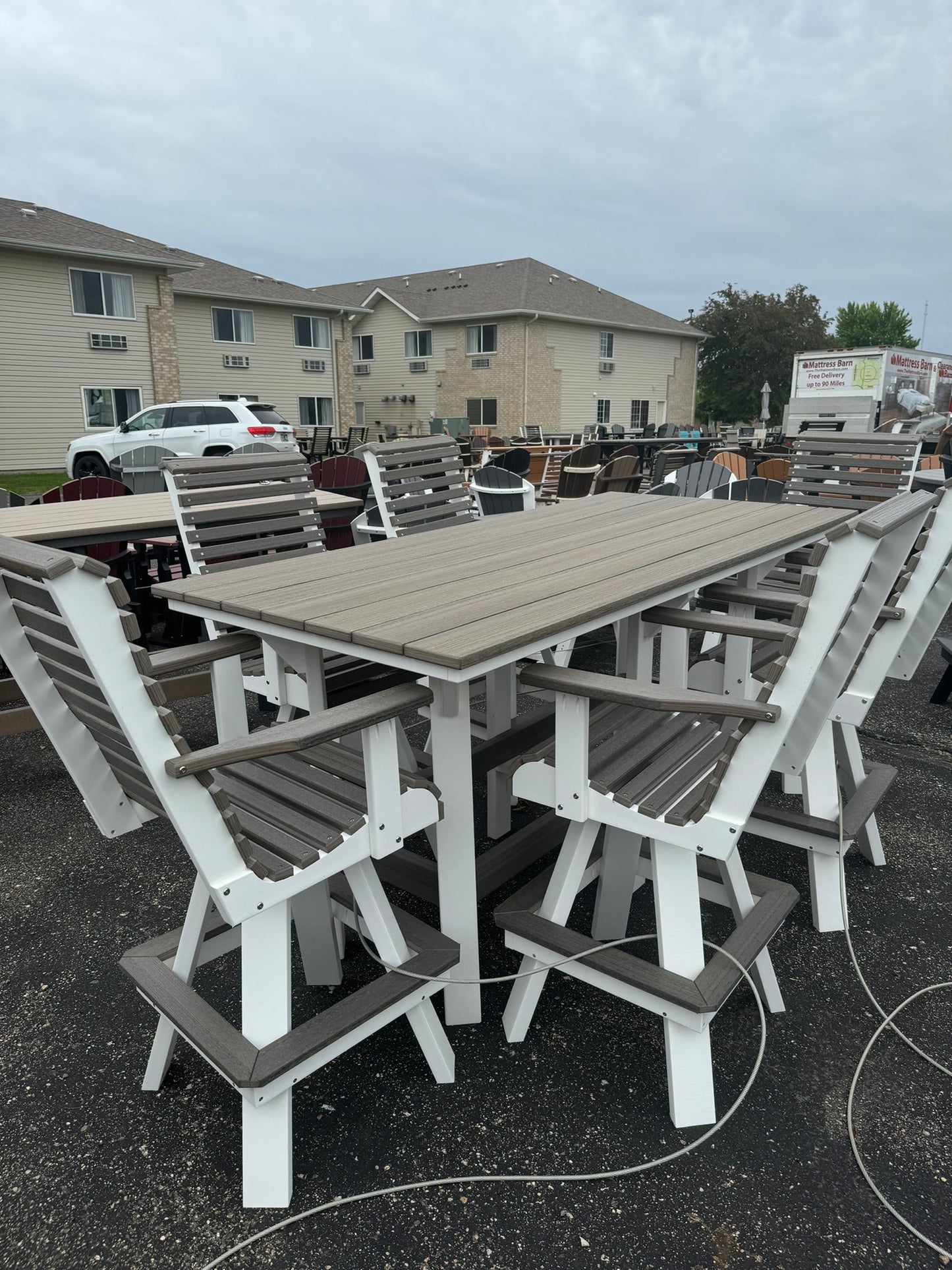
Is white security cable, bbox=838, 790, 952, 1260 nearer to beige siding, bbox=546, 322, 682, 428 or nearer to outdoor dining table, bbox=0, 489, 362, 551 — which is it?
outdoor dining table, bbox=0, 489, 362, 551

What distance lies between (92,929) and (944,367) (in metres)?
29.2

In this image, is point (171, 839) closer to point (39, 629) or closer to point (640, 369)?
point (39, 629)

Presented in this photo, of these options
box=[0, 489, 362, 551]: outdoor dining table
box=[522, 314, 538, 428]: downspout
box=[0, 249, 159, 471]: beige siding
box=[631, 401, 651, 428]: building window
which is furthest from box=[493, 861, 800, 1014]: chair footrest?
box=[631, 401, 651, 428]: building window

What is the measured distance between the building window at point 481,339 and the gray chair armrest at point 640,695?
2838cm

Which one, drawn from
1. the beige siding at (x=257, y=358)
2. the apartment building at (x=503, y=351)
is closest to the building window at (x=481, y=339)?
the apartment building at (x=503, y=351)

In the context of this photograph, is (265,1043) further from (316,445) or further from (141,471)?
(316,445)

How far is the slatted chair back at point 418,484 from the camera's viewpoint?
3744 millimetres

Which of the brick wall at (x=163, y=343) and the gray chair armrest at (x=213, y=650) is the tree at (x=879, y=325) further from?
the gray chair armrest at (x=213, y=650)

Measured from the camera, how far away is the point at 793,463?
5.04 meters

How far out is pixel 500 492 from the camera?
491 cm

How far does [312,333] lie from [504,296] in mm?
6899

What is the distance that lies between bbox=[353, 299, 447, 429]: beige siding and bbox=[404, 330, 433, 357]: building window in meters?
0.13

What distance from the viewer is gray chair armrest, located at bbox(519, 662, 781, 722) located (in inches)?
56.5

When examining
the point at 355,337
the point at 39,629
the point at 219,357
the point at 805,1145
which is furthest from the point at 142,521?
the point at 355,337
